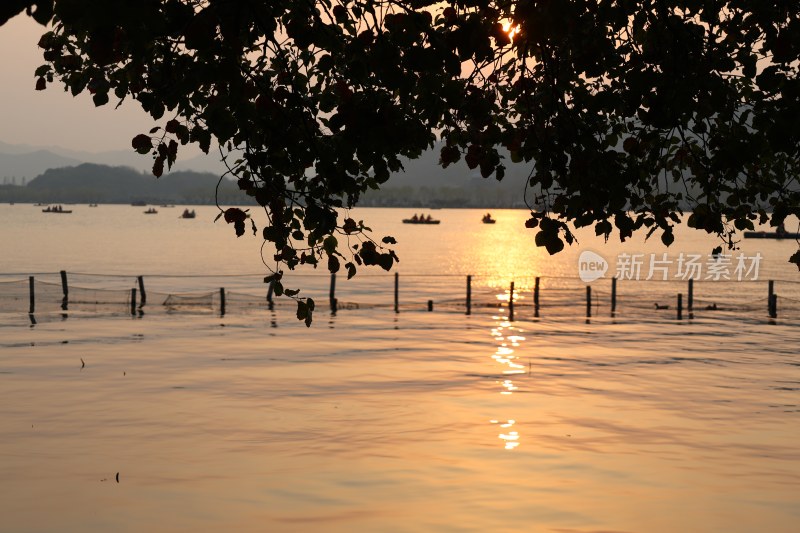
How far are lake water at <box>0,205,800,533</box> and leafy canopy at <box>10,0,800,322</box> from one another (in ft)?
20.0

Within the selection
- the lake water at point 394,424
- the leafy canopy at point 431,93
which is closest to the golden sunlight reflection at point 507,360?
the lake water at point 394,424

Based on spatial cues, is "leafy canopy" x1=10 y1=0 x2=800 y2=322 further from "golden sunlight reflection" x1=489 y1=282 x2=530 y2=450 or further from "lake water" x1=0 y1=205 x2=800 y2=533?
"golden sunlight reflection" x1=489 y1=282 x2=530 y2=450

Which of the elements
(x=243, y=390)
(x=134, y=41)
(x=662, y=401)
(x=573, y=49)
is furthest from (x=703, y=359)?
(x=134, y=41)

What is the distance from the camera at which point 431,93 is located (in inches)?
310

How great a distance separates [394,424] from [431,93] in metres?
13.6

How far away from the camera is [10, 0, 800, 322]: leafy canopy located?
6.64 metres

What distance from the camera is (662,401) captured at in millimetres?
24000

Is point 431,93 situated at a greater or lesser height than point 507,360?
greater

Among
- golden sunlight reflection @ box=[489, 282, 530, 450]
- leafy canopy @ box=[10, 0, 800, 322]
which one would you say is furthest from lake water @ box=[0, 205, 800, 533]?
leafy canopy @ box=[10, 0, 800, 322]

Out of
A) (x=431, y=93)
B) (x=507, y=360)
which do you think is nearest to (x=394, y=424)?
(x=507, y=360)

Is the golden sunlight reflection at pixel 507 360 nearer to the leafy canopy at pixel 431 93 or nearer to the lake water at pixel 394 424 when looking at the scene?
the lake water at pixel 394 424

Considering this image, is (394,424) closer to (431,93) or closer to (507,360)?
(507,360)

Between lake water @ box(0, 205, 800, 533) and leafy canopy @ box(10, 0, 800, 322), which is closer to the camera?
leafy canopy @ box(10, 0, 800, 322)

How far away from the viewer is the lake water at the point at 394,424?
1482 cm
